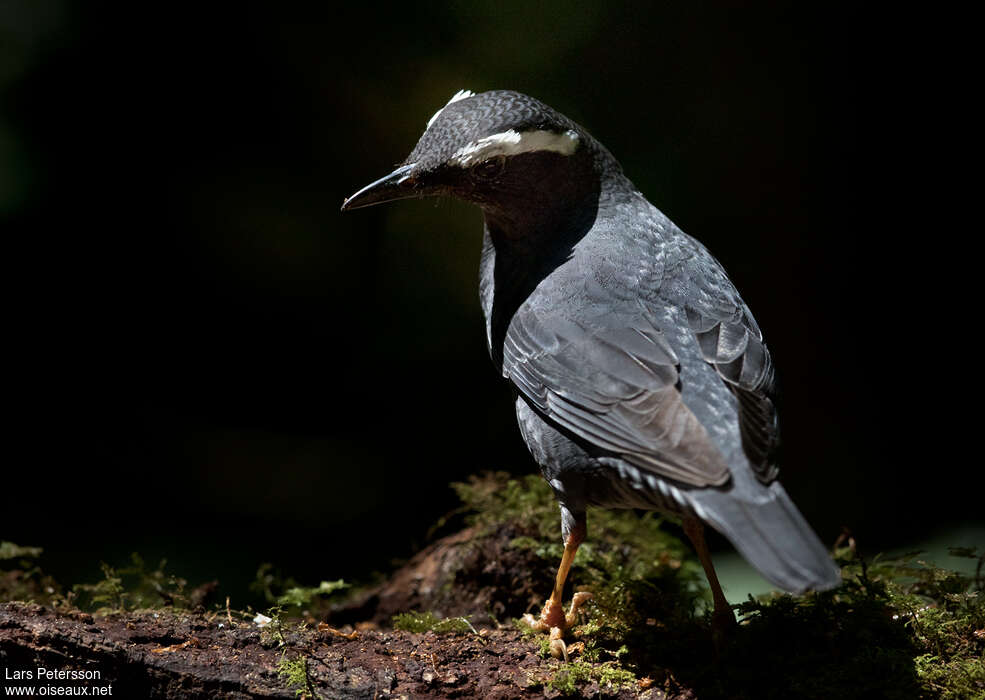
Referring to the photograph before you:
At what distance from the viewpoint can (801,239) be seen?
6027mm

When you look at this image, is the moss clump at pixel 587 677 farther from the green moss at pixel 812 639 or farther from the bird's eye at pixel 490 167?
the bird's eye at pixel 490 167

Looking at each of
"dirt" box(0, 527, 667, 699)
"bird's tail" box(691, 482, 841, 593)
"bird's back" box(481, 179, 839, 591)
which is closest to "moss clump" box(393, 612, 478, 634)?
"dirt" box(0, 527, 667, 699)

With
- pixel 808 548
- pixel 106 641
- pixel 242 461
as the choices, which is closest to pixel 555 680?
pixel 808 548

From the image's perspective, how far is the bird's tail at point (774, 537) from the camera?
2.53m

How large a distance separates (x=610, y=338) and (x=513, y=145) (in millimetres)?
1014

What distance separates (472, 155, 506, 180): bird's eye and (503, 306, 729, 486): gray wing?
2.05ft

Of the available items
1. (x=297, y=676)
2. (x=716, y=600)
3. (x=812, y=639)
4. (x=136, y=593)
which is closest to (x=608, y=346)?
(x=716, y=600)

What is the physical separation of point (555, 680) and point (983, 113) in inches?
191

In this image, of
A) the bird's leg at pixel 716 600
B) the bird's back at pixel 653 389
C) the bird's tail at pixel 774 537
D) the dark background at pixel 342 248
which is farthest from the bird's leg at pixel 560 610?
the dark background at pixel 342 248

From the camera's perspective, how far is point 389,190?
3834 millimetres

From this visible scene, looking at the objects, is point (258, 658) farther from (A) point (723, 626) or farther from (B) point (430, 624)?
(A) point (723, 626)

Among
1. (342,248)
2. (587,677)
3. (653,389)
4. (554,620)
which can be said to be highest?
(342,248)

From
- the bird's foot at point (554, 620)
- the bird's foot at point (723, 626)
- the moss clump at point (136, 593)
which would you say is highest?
the moss clump at point (136, 593)

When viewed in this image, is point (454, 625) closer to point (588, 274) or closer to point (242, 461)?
point (588, 274)
